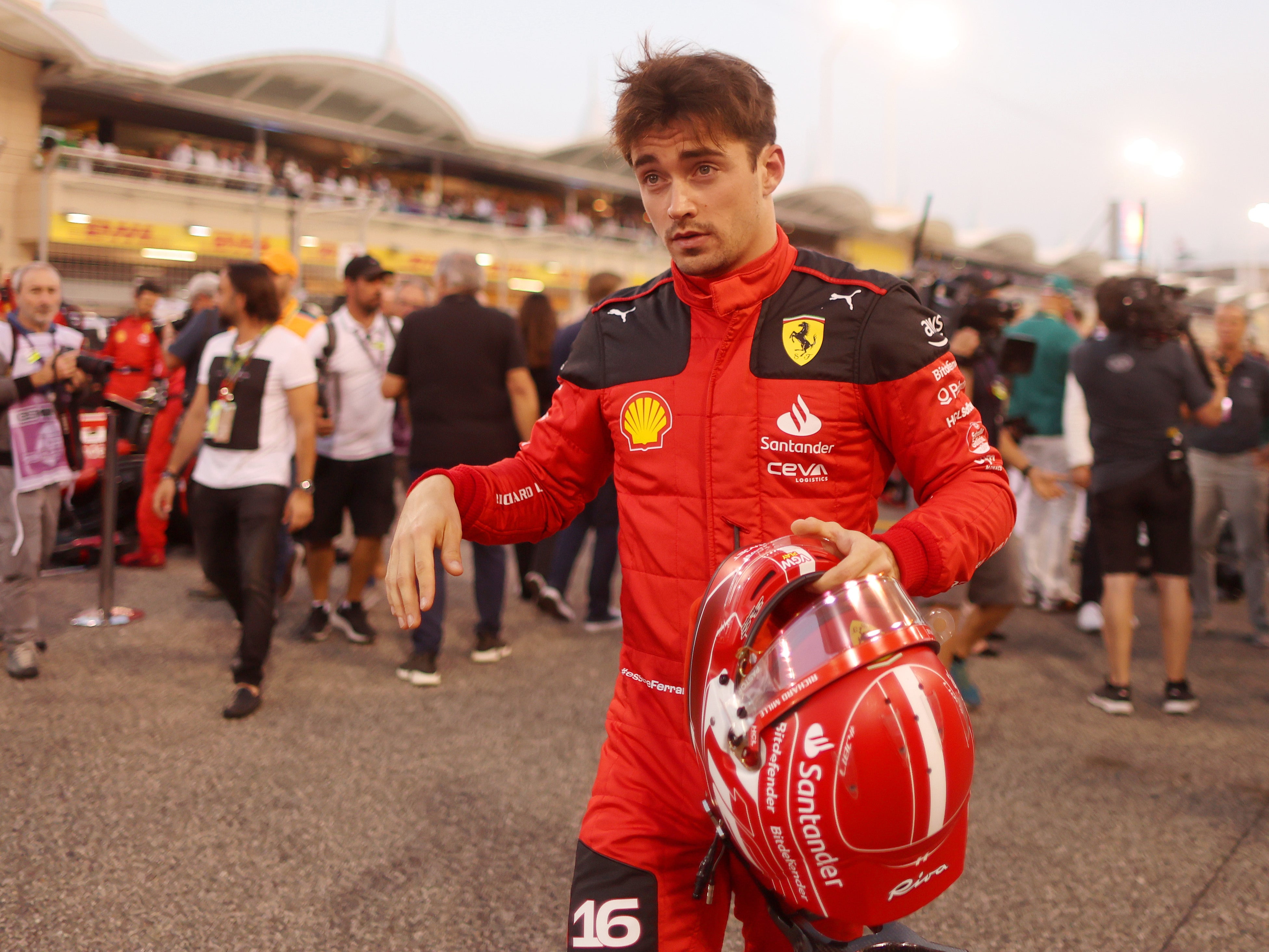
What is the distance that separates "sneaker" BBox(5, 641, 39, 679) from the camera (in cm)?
477

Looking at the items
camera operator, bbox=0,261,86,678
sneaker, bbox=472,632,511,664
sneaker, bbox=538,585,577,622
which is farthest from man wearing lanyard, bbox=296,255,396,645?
camera operator, bbox=0,261,86,678

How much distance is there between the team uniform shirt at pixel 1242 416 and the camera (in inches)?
240

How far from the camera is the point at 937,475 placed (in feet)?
5.08

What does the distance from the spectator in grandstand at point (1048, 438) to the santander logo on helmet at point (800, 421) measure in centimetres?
487

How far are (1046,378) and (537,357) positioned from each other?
335 cm

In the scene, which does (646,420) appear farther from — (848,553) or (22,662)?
(22,662)

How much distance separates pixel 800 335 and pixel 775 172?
12.6 inches

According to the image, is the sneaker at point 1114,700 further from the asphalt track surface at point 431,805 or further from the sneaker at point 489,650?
the sneaker at point 489,650

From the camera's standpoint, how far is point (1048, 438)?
6.59 metres

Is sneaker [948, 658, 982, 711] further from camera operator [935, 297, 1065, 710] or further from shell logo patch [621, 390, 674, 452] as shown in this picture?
shell logo patch [621, 390, 674, 452]

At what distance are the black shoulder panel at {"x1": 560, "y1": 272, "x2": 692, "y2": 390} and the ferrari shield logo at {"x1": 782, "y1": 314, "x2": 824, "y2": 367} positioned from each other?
0.58 feet

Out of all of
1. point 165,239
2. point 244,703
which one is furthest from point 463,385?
point 165,239

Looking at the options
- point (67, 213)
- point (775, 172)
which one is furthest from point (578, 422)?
point (67, 213)

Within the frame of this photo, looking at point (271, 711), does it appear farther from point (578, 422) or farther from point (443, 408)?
point (578, 422)
